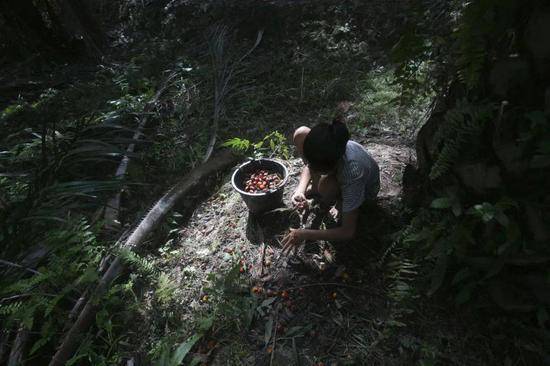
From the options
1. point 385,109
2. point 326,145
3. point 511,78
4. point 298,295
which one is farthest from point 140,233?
point 511,78

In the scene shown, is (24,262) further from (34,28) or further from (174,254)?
(34,28)

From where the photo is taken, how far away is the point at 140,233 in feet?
10.9

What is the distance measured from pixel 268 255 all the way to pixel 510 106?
1.97m

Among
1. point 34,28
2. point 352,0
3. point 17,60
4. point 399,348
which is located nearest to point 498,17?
point 399,348

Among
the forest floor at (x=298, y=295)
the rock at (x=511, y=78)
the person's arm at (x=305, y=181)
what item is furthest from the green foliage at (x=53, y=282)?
the rock at (x=511, y=78)

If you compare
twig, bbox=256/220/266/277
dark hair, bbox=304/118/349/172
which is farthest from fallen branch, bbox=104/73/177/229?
dark hair, bbox=304/118/349/172

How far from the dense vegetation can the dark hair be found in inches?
19.4

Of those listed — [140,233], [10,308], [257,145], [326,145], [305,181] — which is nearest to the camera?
[326,145]

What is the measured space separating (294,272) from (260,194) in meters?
0.67

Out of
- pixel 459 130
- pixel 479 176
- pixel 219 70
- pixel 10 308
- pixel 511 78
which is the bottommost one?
pixel 10 308

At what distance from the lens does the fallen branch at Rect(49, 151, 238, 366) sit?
268cm

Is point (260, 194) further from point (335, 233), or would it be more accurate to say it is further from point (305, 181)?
point (335, 233)

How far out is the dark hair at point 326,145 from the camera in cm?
230

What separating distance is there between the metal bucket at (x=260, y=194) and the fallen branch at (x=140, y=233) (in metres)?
0.63
